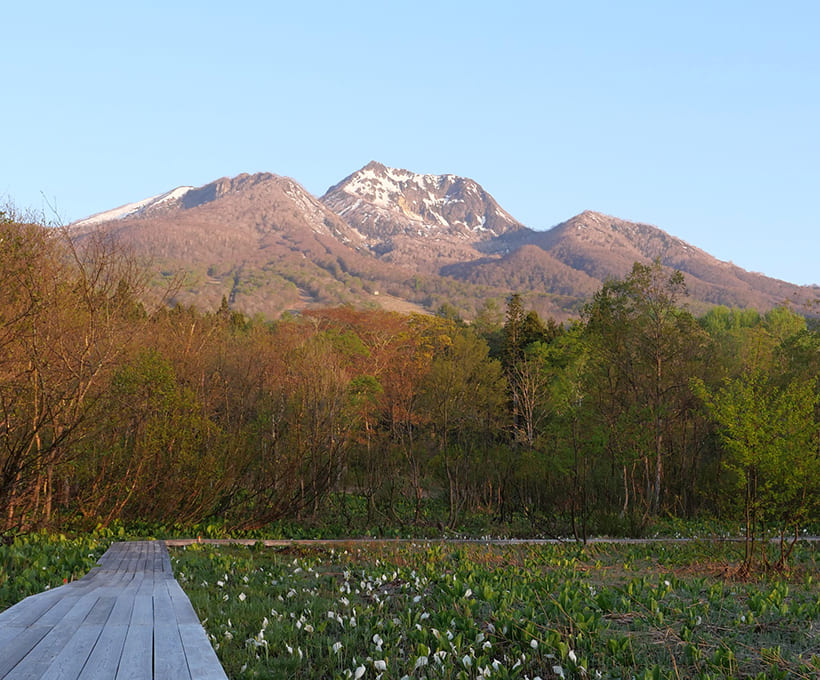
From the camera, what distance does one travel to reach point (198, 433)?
17078 mm

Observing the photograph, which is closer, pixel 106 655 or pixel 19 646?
pixel 106 655

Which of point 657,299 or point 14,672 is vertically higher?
point 657,299

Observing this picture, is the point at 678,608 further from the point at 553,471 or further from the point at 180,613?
the point at 553,471

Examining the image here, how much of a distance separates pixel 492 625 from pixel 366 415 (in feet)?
96.9

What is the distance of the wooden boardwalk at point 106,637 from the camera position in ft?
12.6

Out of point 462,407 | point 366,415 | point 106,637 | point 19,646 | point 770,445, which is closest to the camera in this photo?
point 19,646

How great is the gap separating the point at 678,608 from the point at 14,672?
5.84m

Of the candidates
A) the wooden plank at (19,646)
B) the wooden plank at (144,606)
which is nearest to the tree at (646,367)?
the wooden plank at (144,606)

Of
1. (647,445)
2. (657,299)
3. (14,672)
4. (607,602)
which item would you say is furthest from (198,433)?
(657,299)

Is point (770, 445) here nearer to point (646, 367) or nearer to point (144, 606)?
point (144, 606)

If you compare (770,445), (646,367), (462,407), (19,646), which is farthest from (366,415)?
(19,646)

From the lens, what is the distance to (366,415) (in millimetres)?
35344

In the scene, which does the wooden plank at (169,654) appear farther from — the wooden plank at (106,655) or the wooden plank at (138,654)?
the wooden plank at (106,655)

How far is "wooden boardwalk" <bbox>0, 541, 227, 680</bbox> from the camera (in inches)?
151
